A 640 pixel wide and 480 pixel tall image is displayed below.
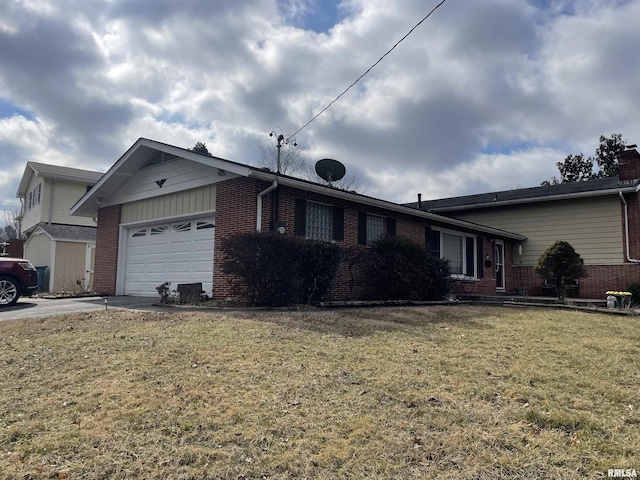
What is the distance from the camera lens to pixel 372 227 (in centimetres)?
1291

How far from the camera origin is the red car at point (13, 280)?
10016 mm

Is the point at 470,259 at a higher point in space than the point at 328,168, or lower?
lower

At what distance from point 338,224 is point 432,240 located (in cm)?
486

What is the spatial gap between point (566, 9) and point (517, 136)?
6.85 m

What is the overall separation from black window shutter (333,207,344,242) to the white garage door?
3.23m

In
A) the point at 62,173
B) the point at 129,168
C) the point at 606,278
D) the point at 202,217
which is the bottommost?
the point at 606,278

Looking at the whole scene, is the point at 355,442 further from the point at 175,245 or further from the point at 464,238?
the point at 464,238

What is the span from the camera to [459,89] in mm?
11523

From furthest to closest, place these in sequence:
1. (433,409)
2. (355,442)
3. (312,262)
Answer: (312,262)
(433,409)
(355,442)

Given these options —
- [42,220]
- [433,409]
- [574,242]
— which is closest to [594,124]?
[574,242]

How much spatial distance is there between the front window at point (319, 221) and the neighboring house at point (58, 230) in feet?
33.7

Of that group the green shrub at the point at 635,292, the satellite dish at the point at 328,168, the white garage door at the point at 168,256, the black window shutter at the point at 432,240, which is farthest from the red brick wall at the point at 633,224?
the white garage door at the point at 168,256

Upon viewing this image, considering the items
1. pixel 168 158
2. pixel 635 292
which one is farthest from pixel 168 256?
pixel 635 292

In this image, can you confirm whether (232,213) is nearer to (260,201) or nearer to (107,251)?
(260,201)
